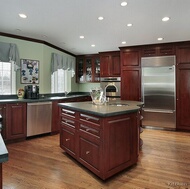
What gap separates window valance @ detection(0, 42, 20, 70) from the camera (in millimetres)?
3864

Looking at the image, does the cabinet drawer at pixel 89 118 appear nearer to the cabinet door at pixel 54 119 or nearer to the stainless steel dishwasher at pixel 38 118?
the stainless steel dishwasher at pixel 38 118

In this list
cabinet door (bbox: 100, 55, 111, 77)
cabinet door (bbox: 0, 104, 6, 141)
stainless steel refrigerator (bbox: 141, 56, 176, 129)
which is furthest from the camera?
cabinet door (bbox: 100, 55, 111, 77)

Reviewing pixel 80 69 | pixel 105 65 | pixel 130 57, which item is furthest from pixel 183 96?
pixel 80 69

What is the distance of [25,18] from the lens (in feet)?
10.3

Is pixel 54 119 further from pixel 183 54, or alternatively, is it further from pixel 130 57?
pixel 183 54

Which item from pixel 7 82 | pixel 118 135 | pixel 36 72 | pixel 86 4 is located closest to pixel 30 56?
pixel 36 72

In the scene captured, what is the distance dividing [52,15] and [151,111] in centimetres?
366

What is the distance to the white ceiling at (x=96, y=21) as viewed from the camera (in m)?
2.59

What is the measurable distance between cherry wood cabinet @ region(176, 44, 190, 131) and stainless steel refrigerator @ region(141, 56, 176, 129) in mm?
135

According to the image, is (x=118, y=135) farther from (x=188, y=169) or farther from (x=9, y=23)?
(x=9, y=23)

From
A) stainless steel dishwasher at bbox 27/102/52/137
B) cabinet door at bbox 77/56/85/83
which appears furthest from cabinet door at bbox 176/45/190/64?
stainless steel dishwasher at bbox 27/102/52/137

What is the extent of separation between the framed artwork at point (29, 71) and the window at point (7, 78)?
24 cm

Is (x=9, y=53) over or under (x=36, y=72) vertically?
over

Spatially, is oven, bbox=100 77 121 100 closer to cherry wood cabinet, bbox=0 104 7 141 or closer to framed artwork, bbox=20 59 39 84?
framed artwork, bbox=20 59 39 84
